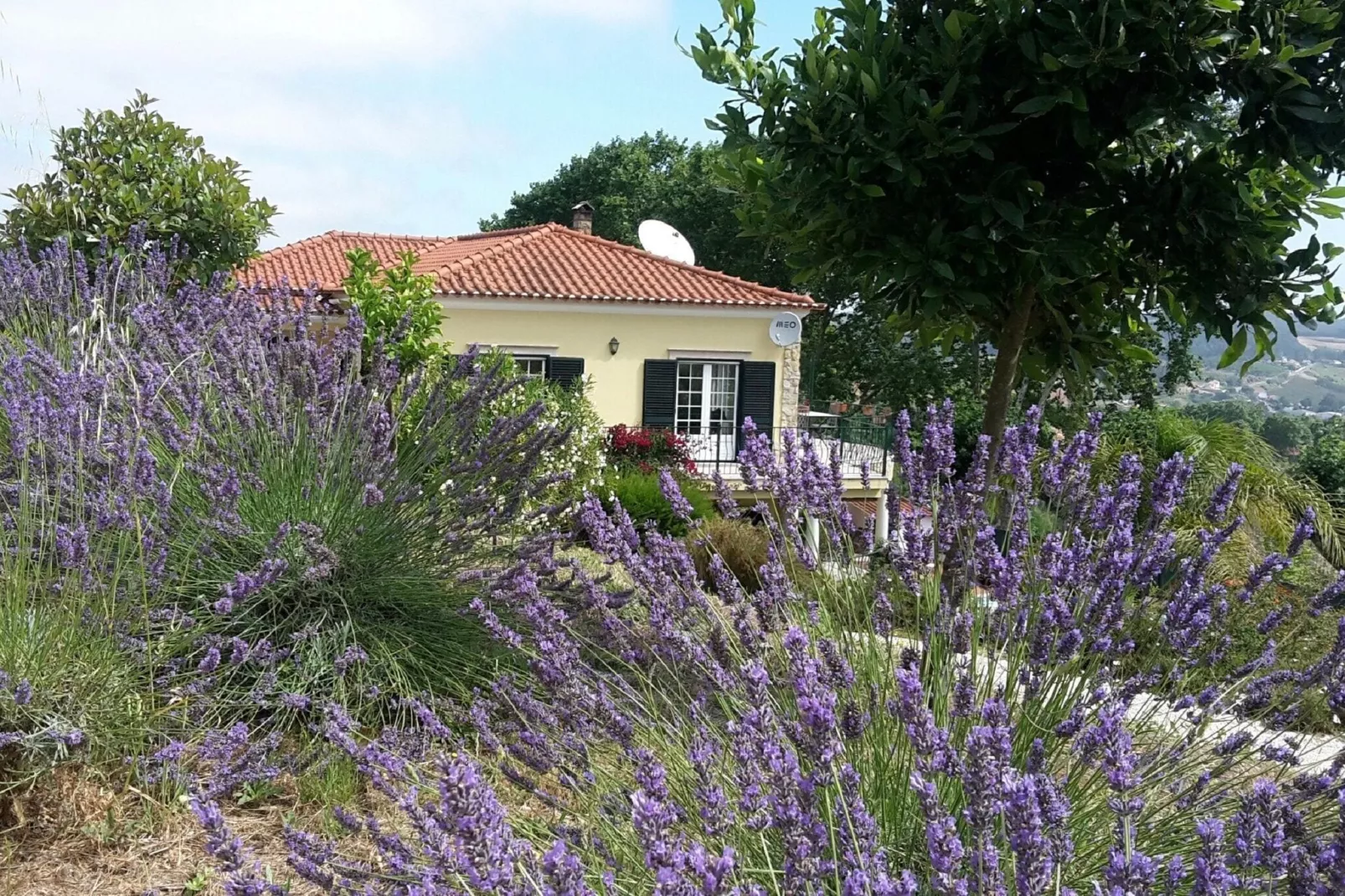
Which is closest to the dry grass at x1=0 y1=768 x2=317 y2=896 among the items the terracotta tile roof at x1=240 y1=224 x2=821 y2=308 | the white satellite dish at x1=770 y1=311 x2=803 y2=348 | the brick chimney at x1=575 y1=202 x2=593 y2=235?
the terracotta tile roof at x1=240 y1=224 x2=821 y2=308

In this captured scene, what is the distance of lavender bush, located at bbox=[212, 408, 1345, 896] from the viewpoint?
152 centimetres

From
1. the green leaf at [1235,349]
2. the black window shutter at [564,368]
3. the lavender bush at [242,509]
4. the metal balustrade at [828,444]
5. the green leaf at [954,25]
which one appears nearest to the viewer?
the lavender bush at [242,509]

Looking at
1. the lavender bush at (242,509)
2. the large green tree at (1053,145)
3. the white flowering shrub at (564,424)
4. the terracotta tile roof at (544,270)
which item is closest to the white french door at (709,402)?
the terracotta tile roof at (544,270)

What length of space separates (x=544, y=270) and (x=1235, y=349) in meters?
15.2

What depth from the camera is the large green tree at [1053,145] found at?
3838mm

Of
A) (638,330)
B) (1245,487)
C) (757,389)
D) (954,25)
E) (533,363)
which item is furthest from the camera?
(757,389)

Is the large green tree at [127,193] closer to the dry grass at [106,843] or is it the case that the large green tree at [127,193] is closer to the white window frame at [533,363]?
the dry grass at [106,843]

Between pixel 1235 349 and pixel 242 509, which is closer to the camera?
pixel 242 509

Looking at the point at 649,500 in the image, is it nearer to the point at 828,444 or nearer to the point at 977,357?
the point at 977,357

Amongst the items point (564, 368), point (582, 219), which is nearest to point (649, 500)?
point (564, 368)

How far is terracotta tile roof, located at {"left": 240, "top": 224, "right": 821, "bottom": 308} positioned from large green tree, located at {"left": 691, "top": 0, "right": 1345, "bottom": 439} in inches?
523

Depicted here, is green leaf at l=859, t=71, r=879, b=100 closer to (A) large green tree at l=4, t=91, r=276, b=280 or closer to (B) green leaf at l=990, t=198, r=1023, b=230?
(B) green leaf at l=990, t=198, r=1023, b=230

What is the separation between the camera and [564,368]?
59.5 ft

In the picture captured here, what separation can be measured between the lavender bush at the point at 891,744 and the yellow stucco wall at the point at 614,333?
14.3 meters
